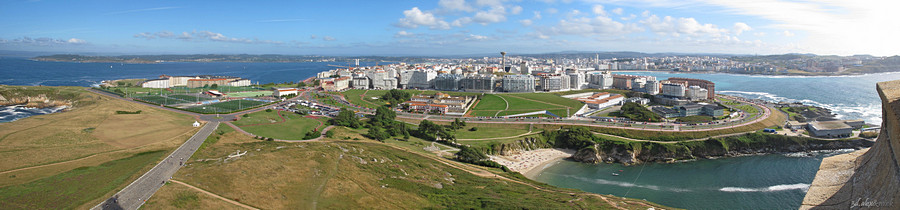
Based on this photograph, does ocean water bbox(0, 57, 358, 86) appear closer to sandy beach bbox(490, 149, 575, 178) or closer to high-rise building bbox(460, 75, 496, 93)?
high-rise building bbox(460, 75, 496, 93)

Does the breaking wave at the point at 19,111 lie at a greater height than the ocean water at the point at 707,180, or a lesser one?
greater

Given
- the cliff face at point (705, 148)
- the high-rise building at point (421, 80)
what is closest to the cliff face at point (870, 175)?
the cliff face at point (705, 148)

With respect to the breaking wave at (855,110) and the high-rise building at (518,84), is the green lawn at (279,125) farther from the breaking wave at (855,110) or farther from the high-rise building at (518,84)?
the breaking wave at (855,110)

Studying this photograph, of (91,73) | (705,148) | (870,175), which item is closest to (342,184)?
(870,175)

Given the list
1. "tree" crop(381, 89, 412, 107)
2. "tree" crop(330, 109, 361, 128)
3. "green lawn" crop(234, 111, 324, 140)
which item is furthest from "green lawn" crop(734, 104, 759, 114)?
"green lawn" crop(234, 111, 324, 140)

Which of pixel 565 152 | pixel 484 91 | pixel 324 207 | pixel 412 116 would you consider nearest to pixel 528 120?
pixel 565 152

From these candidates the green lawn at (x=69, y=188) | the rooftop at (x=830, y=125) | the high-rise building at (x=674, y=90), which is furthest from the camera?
the high-rise building at (x=674, y=90)
